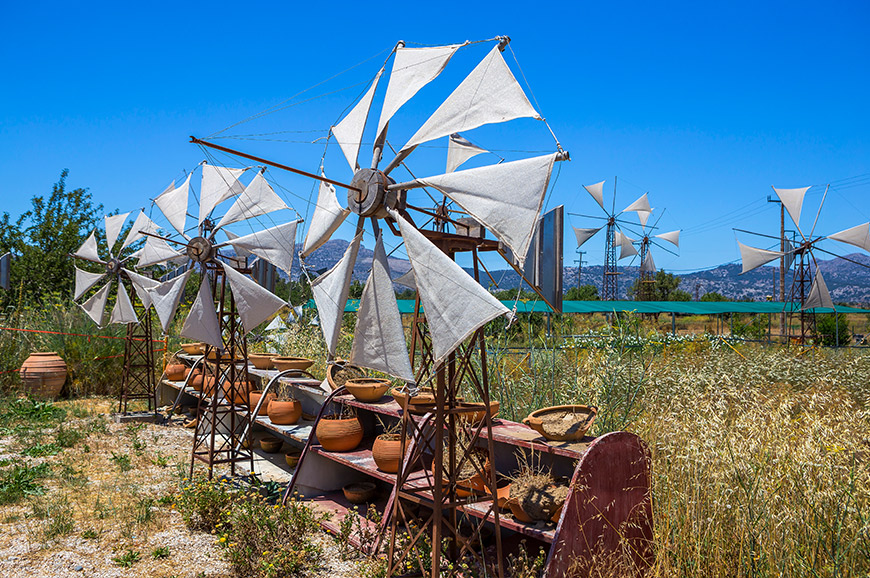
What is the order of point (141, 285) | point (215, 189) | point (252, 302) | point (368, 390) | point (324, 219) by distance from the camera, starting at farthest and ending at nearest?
point (141, 285)
point (215, 189)
point (252, 302)
point (368, 390)
point (324, 219)

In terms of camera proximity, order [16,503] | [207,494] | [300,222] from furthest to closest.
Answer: [300,222] < [16,503] < [207,494]

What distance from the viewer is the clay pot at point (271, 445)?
7.71 meters

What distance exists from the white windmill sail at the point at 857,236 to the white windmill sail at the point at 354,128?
46.6 ft

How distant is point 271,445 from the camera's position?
25.3 ft

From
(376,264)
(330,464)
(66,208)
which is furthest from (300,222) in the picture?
(66,208)

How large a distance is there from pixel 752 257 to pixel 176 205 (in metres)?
15.2

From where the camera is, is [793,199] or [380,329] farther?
[793,199]

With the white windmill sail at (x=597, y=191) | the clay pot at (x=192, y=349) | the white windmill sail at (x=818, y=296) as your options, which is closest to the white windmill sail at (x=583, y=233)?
the white windmill sail at (x=597, y=191)

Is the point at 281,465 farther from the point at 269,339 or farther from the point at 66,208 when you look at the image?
the point at 66,208

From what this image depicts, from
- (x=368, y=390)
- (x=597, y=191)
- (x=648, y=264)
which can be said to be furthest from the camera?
(x=648, y=264)

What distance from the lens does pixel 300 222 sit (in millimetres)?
6246

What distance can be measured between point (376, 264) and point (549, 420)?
166 cm

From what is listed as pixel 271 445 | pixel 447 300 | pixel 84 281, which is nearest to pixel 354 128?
pixel 447 300

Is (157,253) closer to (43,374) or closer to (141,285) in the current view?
(141,285)
